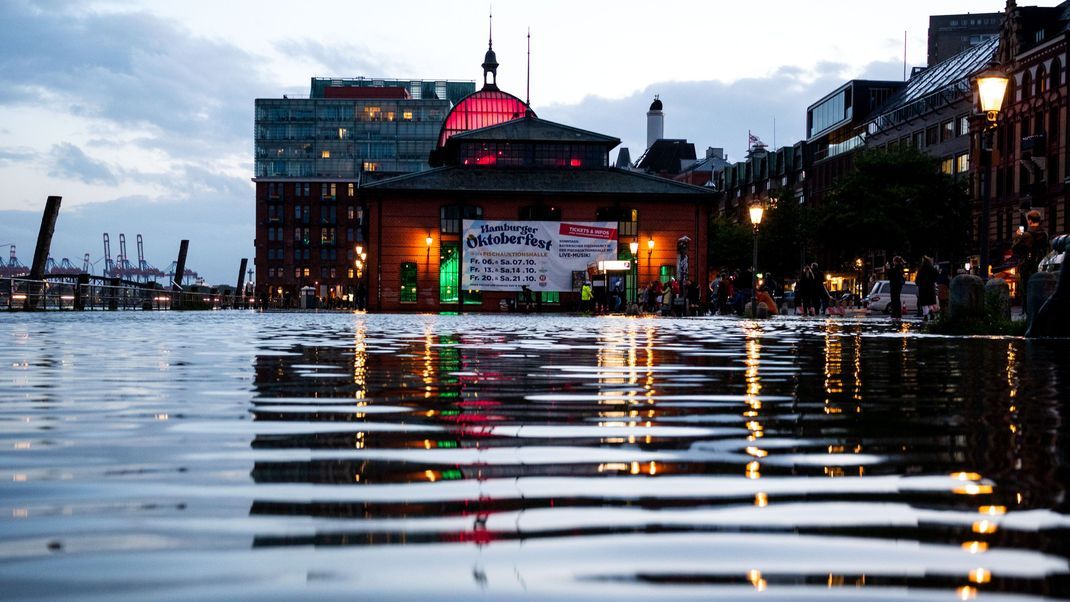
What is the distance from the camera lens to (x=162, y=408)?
228 inches

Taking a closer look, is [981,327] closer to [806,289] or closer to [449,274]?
[806,289]

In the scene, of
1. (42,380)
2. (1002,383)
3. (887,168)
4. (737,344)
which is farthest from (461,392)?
(887,168)

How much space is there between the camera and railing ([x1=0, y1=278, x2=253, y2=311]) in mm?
36938

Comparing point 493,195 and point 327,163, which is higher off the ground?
point 327,163

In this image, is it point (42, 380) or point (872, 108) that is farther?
point (872, 108)

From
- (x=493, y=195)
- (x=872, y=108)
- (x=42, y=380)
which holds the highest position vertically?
(x=872, y=108)

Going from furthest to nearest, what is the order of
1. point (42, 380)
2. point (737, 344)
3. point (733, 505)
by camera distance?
point (737, 344)
point (42, 380)
point (733, 505)

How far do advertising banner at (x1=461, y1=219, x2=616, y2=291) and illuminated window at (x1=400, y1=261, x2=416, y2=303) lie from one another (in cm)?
335

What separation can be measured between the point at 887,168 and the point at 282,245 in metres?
114

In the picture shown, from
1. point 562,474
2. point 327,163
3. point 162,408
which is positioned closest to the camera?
point 562,474

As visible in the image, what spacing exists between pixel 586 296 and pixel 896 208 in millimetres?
18640

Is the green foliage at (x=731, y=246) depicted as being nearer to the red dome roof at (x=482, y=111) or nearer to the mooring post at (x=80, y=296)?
the red dome roof at (x=482, y=111)

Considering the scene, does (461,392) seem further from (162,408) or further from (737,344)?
(737,344)

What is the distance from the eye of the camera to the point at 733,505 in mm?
3076
